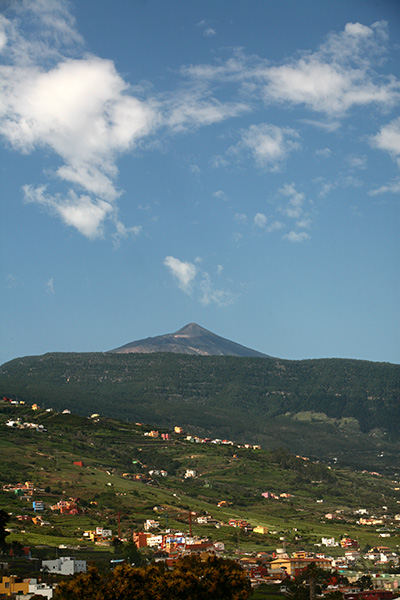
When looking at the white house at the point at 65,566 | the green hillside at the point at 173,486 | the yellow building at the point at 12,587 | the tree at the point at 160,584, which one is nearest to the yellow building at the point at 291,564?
the green hillside at the point at 173,486

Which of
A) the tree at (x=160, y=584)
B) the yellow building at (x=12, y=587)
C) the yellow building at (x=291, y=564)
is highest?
the tree at (x=160, y=584)

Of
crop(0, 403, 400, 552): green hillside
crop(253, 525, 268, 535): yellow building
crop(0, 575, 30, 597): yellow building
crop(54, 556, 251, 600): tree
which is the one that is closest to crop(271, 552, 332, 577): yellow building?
crop(0, 403, 400, 552): green hillside

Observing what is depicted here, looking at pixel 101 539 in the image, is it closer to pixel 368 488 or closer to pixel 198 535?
pixel 198 535

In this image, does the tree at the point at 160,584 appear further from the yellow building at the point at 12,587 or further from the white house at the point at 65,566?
the white house at the point at 65,566

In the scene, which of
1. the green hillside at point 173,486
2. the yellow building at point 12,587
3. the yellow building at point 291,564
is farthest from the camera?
the green hillside at point 173,486

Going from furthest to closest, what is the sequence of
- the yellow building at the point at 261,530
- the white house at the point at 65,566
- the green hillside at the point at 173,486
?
the yellow building at the point at 261,530 → the green hillside at the point at 173,486 → the white house at the point at 65,566

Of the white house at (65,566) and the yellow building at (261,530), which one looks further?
the yellow building at (261,530)
